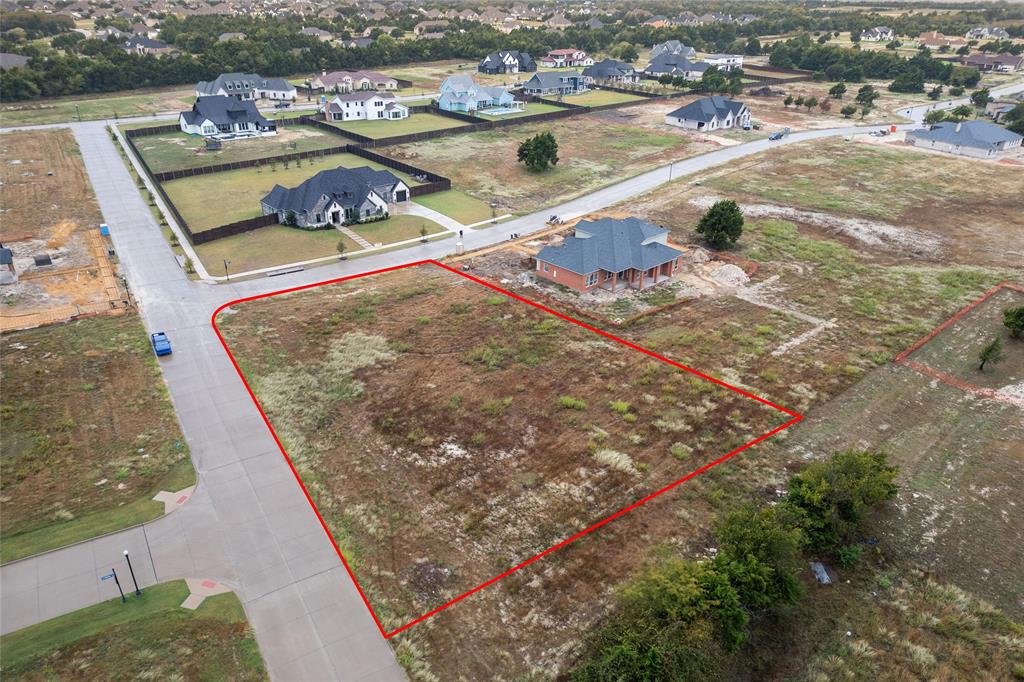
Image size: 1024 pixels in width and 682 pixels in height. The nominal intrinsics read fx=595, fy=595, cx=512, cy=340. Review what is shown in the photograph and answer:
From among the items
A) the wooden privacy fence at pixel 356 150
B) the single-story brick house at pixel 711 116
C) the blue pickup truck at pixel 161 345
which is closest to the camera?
the blue pickup truck at pixel 161 345

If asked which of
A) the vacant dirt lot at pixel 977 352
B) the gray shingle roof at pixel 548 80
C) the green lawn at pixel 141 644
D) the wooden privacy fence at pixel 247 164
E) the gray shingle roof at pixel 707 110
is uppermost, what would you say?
the gray shingle roof at pixel 548 80

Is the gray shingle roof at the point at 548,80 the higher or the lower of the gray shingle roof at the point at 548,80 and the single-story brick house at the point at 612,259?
the higher

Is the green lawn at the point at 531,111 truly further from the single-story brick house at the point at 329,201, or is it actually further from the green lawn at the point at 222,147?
the single-story brick house at the point at 329,201

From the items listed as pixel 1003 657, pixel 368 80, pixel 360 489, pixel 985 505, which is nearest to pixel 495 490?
pixel 360 489

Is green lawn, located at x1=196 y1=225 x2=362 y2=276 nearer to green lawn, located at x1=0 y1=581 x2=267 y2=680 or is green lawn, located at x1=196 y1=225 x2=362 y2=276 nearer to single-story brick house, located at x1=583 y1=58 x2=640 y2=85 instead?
green lawn, located at x1=0 y1=581 x2=267 y2=680

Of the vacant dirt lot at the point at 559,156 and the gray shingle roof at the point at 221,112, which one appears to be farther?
the gray shingle roof at the point at 221,112

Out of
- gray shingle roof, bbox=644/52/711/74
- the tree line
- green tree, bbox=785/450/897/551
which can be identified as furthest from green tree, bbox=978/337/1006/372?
the tree line

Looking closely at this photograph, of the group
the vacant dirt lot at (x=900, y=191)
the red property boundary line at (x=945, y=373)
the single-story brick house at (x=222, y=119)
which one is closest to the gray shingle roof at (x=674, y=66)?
the vacant dirt lot at (x=900, y=191)
